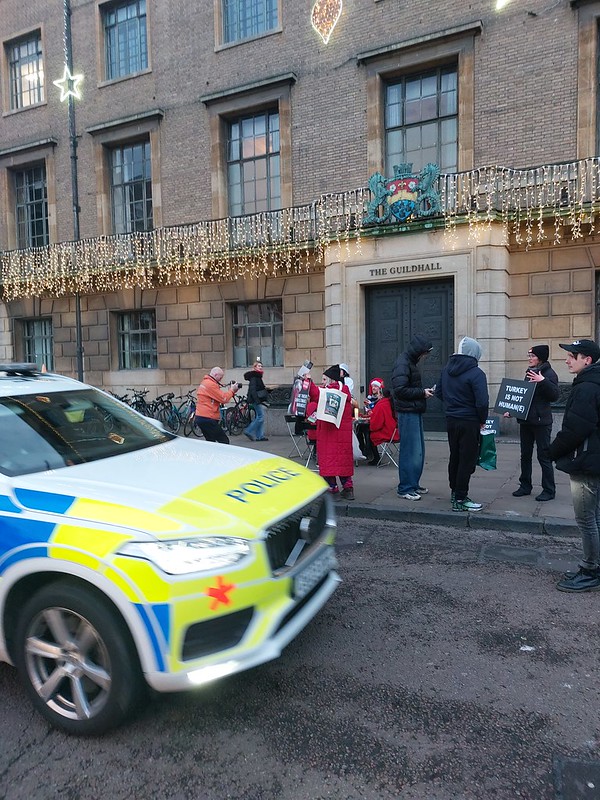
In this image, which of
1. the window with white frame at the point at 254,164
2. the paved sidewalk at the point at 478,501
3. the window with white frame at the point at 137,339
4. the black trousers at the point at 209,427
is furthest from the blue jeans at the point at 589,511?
the window with white frame at the point at 137,339

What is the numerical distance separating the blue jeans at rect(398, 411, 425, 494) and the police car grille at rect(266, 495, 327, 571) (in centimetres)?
381

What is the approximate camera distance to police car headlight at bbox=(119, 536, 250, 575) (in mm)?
2508

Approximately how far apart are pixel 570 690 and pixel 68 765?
8.61ft

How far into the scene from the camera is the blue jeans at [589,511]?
4379 millimetres

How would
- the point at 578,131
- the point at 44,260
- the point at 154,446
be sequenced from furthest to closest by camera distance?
1. the point at 44,260
2. the point at 578,131
3. the point at 154,446

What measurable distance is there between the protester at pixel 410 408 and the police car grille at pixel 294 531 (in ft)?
12.0

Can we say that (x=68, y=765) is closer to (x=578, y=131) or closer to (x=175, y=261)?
(x=578, y=131)

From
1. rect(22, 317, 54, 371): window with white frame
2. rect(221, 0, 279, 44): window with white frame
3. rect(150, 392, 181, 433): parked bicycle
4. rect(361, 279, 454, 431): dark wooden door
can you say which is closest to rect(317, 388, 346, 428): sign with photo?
rect(361, 279, 454, 431): dark wooden door

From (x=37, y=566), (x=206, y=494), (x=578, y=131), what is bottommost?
(x=37, y=566)

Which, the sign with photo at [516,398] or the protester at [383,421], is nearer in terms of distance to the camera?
the sign with photo at [516,398]

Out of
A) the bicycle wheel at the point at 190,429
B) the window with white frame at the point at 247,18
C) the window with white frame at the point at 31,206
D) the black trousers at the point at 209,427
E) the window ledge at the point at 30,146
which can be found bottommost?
the bicycle wheel at the point at 190,429

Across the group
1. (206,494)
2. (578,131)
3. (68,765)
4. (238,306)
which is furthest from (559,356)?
(68,765)

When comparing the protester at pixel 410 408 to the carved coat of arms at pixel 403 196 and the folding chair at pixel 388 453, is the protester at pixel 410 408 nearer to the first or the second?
the folding chair at pixel 388 453

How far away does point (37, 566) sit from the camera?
264 cm
